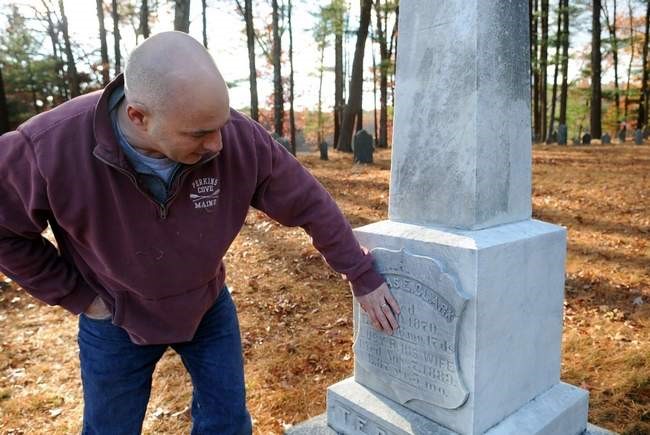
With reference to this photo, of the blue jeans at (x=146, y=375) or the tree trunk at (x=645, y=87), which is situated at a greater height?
the tree trunk at (x=645, y=87)

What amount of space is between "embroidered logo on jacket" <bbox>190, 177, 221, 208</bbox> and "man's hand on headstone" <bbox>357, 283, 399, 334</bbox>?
0.83 m

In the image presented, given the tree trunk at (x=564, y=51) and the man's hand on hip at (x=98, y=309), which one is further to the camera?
the tree trunk at (x=564, y=51)

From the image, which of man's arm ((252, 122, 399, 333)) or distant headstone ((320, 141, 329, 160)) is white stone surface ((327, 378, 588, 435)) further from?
distant headstone ((320, 141, 329, 160))

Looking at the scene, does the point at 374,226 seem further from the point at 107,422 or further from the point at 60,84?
the point at 60,84

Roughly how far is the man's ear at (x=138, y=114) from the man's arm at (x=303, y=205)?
1.62ft

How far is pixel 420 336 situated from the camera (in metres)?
2.09

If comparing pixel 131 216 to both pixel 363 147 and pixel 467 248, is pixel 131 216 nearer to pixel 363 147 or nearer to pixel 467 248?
pixel 467 248

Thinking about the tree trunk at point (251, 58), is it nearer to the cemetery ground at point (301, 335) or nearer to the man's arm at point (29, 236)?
the cemetery ground at point (301, 335)

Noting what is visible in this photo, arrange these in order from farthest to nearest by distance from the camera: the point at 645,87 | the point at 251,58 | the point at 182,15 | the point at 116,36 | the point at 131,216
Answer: the point at 645,87 < the point at 116,36 < the point at 251,58 < the point at 182,15 < the point at 131,216

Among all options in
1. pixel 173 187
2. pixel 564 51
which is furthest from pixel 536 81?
pixel 173 187

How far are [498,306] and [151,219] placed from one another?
1400 millimetres

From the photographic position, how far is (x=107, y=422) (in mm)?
1878

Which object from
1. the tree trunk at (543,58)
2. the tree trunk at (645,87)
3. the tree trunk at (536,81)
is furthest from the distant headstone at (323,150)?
the tree trunk at (645,87)

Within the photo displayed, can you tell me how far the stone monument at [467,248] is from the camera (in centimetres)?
192
